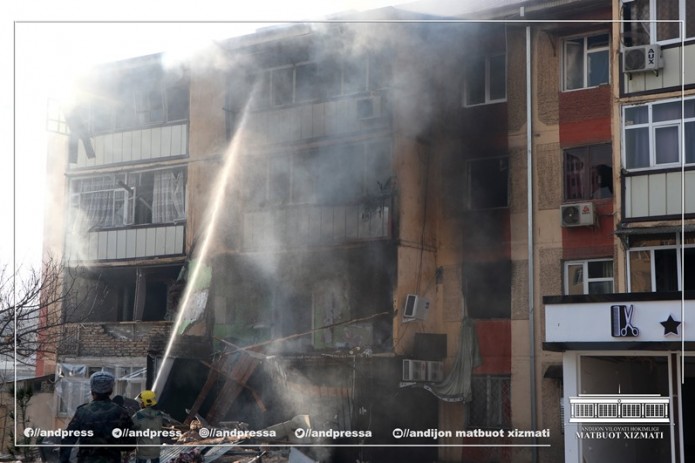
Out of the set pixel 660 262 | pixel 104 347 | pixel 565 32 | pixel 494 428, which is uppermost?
pixel 565 32

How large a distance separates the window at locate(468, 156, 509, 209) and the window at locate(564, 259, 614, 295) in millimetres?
1899

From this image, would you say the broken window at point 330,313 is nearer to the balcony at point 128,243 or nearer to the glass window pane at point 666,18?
the balcony at point 128,243

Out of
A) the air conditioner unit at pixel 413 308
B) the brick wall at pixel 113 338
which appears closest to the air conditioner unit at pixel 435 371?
the air conditioner unit at pixel 413 308

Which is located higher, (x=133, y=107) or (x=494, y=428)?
(x=133, y=107)

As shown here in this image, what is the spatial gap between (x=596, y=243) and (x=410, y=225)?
12.2 ft

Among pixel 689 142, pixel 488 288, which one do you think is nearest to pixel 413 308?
pixel 488 288

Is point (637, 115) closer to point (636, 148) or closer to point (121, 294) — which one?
point (636, 148)

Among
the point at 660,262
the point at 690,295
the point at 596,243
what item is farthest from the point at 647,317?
the point at 596,243

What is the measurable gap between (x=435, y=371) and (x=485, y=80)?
599 centimetres

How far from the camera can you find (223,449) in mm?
14914

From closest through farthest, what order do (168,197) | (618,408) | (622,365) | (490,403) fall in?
(618,408) < (622,365) < (490,403) < (168,197)

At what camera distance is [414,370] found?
1769 cm

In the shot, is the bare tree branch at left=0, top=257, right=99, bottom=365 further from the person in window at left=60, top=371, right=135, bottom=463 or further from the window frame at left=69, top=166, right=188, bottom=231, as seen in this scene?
the person in window at left=60, top=371, right=135, bottom=463

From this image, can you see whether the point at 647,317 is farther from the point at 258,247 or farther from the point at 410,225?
the point at 258,247
